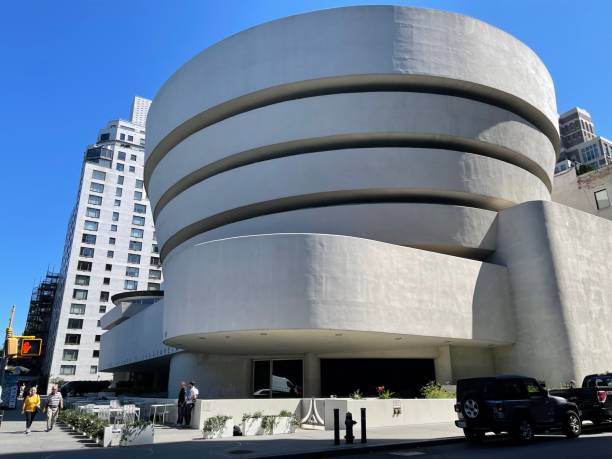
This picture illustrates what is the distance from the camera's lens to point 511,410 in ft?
40.8

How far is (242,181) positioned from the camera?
90.1 ft

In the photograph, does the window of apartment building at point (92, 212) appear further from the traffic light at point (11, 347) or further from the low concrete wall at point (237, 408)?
the traffic light at point (11, 347)

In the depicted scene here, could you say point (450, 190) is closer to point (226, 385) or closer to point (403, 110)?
point (403, 110)

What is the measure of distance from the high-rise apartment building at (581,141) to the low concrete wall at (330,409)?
10101 centimetres

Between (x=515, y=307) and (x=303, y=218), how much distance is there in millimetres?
12295

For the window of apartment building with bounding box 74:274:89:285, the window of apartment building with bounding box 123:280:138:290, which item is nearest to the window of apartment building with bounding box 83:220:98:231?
the window of apartment building with bounding box 74:274:89:285

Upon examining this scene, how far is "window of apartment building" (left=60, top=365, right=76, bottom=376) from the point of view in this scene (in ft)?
230

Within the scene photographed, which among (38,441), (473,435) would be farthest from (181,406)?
(473,435)

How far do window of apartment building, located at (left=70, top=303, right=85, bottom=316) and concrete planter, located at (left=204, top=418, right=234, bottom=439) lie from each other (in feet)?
221

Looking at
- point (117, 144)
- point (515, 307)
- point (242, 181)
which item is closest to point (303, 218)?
point (242, 181)

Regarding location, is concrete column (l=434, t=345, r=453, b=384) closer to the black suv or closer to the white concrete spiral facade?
the white concrete spiral facade

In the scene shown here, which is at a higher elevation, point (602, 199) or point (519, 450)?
point (602, 199)

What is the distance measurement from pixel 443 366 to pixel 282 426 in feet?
39.4

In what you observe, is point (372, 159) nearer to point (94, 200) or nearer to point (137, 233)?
point (137, 233)
